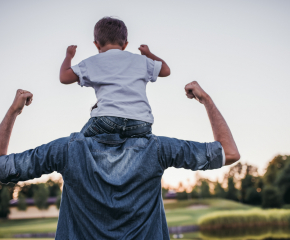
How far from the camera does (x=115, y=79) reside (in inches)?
64.1

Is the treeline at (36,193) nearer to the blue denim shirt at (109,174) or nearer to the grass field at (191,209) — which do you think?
the grass field at (191,209)

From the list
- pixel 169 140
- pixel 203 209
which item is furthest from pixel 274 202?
pixel 169 140

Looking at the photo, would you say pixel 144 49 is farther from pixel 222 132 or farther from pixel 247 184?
pixel 247 184

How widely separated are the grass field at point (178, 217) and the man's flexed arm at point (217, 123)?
35.4 meters

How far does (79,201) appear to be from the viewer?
1.41 metres

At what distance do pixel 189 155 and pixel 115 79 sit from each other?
1.92ft

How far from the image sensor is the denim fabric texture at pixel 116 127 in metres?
1.52

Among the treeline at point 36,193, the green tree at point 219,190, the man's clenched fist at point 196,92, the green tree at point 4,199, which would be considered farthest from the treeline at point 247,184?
the man's clenched fist at point 196,92

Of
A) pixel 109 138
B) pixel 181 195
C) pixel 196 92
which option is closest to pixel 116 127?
pixel 109 138

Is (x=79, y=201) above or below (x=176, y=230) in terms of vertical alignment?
above

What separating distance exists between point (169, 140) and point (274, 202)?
38506 mm

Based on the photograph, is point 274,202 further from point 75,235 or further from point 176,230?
point 75,235

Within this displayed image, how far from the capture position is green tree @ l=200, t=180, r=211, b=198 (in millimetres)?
48294

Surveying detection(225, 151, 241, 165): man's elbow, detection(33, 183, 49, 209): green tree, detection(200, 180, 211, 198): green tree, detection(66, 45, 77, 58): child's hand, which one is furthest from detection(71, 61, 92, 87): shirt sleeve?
detection(200, 180, 211, 198): green tree
